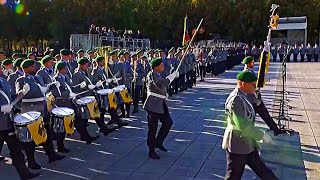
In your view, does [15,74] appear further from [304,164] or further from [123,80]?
[304,164]

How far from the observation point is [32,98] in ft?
27.0

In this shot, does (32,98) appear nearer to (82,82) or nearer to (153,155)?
(82,82)

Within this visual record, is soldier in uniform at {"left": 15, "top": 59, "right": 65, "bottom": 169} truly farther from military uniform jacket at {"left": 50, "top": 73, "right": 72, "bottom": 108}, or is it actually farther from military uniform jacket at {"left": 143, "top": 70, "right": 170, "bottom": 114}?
military uniform jacket at {"left": 143, "top": 70, "right": 170, "bottom": 114}

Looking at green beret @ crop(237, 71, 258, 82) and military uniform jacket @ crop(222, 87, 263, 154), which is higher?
green beret @ crop(237, 71, 258, 82)

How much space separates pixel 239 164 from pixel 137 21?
44.9 meters

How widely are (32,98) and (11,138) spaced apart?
3.57ft

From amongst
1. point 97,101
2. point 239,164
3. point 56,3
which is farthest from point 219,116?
point 56,3

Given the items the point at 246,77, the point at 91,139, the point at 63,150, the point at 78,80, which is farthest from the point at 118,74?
the point at 246,77

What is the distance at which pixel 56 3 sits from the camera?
44.6 meters

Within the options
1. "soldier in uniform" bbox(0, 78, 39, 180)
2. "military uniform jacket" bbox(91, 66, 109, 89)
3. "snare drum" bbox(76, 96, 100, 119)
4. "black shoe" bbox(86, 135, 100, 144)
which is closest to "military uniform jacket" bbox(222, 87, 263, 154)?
"soldier in uniform" bbox(0, 78, 39, 180)

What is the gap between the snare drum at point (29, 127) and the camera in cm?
730

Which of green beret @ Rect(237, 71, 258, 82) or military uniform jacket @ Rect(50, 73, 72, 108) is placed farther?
military uniform jacket @ Rect(50, 73, 72, 108)

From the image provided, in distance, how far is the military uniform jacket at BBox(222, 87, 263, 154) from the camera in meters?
5.67

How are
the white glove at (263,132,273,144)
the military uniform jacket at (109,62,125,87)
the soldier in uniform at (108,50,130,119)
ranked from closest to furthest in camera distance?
the white glove at (263,132,273,144) → the soldier in uniform at (108,50,130,119) → the military uniform jacket at (109,62,125,87)
